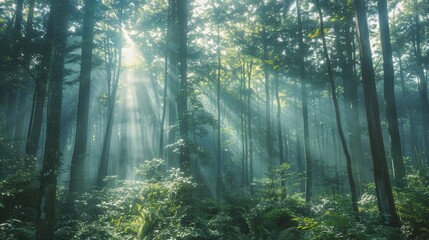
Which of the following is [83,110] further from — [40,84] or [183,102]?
[183,102]

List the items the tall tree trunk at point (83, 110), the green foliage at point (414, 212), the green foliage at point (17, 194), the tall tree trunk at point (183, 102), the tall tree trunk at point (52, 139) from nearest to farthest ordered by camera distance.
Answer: the tall tree trunk at point (52, 139) < the green foliage at point (414, 212) < the green foliage at point (17, 194) < the tall tree trunk at point (183, 102) < the tall tree trunk at point (83, 110)

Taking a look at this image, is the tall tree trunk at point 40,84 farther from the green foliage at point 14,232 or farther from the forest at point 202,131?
Result: the green foliage at point 14,232

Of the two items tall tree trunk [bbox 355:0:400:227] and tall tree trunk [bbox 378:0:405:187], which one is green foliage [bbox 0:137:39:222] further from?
tall tree trunk [bbox 378:0:405:187]

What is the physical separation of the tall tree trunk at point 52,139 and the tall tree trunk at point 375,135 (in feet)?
30.3

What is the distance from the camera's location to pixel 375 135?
9086 mm

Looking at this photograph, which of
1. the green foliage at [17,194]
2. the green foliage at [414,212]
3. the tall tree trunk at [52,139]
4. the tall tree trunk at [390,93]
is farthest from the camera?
the tall tree trunk at [390,93]

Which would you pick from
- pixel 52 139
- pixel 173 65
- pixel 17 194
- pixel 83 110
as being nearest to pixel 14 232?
Result: pixel 52 139

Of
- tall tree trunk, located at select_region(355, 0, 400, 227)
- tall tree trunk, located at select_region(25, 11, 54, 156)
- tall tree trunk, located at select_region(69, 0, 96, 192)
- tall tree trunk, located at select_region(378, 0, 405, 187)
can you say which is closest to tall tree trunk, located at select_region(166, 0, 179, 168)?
tall tree trunk, located at select_region(69, 0, 96, 192)

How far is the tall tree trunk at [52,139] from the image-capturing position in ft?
23.2

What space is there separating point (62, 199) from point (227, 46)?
16805mm

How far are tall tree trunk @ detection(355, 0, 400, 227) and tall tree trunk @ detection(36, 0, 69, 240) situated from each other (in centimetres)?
923

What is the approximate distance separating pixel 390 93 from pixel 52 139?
13.7 m

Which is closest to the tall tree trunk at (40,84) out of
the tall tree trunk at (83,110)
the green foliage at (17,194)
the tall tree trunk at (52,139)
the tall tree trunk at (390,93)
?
the tall tree trunk at (83,110)

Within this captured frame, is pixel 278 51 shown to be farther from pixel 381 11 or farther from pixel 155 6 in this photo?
pixel 155 6
